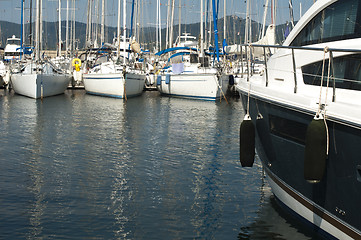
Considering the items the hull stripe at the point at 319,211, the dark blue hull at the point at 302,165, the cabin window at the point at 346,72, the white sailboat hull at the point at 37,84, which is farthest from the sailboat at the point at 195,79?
the cabin window at the point at 346,72

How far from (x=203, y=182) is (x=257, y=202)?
5.38ft

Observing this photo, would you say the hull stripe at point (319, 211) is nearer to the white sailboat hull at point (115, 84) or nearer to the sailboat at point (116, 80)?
the sailboat at point (116, 80)

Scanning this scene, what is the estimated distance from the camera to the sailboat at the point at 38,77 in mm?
29191

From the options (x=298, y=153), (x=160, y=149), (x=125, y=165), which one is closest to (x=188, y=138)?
(x=160, y=149)

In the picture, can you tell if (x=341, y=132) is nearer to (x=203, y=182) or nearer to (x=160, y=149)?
(x=203, y=182)

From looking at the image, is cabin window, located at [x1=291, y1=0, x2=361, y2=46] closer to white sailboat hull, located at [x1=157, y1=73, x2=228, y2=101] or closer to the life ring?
white sailboat hull, located at [x1=157, y1=73, x2=228, y2=101]

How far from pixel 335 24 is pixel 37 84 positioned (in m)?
24.5

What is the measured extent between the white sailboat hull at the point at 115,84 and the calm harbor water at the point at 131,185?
40.2 ft

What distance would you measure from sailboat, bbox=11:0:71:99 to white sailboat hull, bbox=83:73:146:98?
7.70 ft

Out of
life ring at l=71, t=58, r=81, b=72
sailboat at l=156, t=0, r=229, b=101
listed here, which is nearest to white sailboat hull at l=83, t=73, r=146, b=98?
sailboat at l=156, t=0, r=229, b=101

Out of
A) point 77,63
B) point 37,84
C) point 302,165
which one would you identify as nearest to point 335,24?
point 302,165

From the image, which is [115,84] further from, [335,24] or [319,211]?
[319,211]

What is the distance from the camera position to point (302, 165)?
22.3ft

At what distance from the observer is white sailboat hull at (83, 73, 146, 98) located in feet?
101
